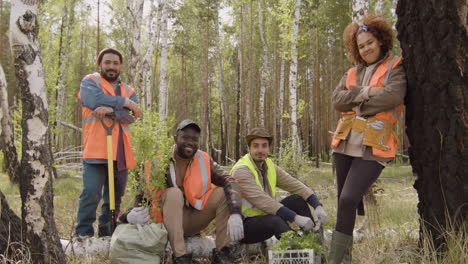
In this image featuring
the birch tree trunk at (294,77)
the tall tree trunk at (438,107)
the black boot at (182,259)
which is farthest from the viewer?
the birch tree trunk at (294,77)

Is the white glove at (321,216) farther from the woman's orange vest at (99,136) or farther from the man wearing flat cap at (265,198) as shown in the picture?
the woman's orange vest at (99,136)

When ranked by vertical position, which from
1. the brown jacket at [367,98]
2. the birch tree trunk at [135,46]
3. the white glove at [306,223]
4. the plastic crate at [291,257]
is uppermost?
the birch tree trunk at [135,46]

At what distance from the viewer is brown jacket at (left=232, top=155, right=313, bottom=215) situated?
11.7 feet

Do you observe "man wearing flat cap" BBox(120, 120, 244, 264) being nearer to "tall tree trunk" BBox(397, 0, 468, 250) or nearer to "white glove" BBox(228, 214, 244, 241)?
"white glove" BBox(228, 214, 244, 241)

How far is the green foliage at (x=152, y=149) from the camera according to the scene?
330 centimetres

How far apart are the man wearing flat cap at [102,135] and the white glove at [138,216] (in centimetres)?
58

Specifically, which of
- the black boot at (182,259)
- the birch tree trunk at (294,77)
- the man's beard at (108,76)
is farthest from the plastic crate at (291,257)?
the birch tree trunk at (294,77)

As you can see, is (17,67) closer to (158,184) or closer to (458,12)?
(158,184)

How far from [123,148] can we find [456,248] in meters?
3.15

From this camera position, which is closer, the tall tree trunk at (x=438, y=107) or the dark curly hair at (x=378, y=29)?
the tall tree trunk at (x=438, y=107)

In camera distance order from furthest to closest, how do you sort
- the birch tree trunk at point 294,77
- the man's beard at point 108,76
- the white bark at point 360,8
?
the birch tree trunk at point 294,77
the white bark at point 360,8
the man's beard at point 108,76

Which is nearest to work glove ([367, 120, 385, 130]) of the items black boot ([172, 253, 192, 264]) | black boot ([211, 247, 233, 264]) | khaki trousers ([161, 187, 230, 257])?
khaki trousers ([161, 187, 230, 257])

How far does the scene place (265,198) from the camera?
141 inches

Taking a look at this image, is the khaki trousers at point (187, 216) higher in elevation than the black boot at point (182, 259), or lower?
higher
